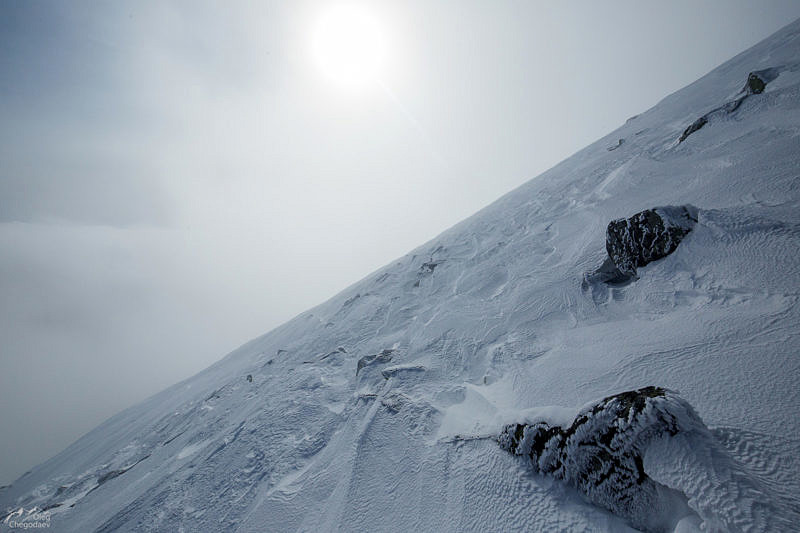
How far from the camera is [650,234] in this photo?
17.2ft

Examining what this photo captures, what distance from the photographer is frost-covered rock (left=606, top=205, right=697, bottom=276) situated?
505 cm

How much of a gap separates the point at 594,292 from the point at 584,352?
1.79m

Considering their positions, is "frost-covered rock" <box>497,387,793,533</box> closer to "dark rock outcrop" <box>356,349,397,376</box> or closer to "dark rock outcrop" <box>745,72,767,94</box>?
"dark rock outcrop" <box>356,349,397,376</box>

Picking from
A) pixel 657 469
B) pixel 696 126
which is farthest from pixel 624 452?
pixel 696 126

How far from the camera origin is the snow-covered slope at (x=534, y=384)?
260 cm

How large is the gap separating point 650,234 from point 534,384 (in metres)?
3.30

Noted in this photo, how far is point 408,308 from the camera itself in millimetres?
10172

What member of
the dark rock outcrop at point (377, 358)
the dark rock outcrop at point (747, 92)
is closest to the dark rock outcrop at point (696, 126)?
the dark rock outcrop at point (747, 92)

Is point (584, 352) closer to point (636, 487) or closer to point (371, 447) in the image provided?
point (636, 487)

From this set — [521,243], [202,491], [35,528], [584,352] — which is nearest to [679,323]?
[584,352]

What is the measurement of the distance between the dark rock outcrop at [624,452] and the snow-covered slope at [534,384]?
0.12 metres

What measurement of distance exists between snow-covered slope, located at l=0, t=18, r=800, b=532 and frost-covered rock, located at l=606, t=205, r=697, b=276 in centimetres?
15

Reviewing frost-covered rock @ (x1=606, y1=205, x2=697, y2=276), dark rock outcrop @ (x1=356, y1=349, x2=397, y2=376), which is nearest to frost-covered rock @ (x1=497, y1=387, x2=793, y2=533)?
frost-covered rock @ (x1=606, y1=205, x2=697, y2=276)

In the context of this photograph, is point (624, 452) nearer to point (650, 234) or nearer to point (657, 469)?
point (657, 469)
